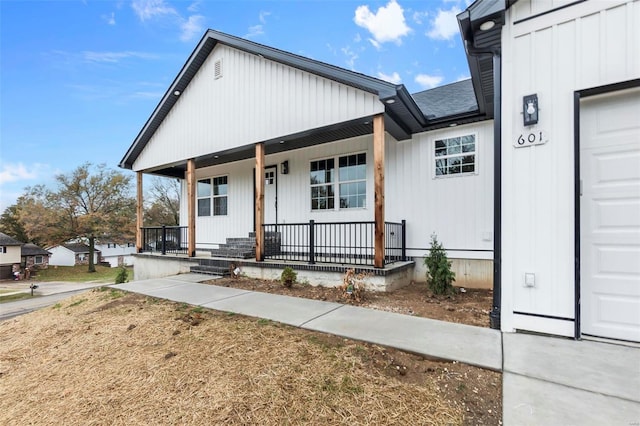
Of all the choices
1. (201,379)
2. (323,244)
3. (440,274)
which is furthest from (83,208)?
(440,274)

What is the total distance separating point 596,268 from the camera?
113 inches

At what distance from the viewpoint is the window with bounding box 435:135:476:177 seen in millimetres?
6043

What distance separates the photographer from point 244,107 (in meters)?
7.33

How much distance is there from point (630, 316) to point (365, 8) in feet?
32.5

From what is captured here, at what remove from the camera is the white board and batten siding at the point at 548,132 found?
2.79 meters

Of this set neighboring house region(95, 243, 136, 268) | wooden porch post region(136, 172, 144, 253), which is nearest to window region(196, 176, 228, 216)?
wooden porch post region(136, 172, 144, 253)

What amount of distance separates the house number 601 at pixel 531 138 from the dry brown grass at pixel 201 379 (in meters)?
2.73

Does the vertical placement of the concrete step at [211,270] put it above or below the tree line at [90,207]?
below

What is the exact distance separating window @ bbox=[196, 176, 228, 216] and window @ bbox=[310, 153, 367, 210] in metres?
3.88

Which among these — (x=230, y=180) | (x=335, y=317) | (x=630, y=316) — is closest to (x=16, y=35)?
(x=230, y=180)

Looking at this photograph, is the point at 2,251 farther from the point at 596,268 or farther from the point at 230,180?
the point at 596,268

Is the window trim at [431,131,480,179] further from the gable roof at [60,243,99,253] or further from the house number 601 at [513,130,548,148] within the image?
the gable roof at [60,243,99,253]

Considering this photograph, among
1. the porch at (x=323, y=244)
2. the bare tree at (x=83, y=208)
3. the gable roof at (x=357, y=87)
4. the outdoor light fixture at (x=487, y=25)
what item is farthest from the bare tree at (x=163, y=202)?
the outdoor light fixture at (x=487, y=25)

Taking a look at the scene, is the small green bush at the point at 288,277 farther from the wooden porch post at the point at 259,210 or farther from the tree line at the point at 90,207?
the tree line at the point at 90,207
